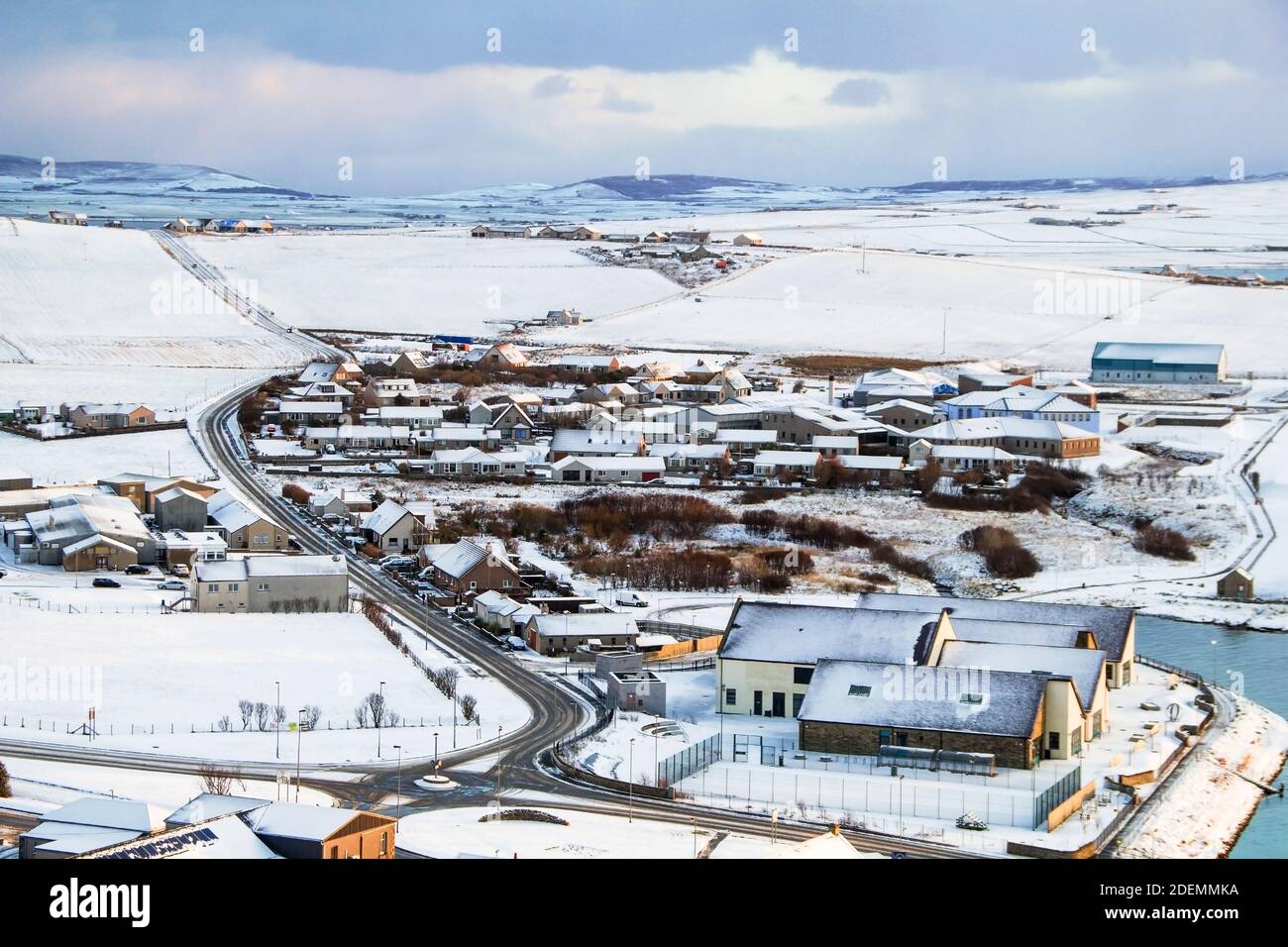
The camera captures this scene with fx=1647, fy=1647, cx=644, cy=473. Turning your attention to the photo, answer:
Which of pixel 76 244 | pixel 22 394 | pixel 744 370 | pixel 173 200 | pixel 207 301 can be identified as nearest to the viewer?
pixel 22 394

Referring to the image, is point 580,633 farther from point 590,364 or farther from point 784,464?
point 590,364

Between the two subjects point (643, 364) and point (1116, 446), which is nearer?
point (1116, 446)

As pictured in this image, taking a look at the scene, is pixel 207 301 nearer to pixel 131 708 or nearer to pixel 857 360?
pixel 857 360

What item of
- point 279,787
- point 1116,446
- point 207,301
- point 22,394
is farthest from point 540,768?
point 207,301

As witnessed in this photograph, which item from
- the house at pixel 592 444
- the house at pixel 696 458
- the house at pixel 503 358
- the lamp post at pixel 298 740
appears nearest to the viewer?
the lamp post at pixel 298 740

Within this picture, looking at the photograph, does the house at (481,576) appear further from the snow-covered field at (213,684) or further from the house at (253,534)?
the house at (253,534)

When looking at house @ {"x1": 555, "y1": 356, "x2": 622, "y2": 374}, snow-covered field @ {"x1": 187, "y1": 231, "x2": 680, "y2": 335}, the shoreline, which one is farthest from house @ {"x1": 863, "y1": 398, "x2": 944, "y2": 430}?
snow-covered field @ {"x1": 187, "y1": 231, "x2": 680, "y2": 335}

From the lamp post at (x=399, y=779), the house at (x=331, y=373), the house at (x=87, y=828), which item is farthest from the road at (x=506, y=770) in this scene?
the house at (x=331, y=373)
